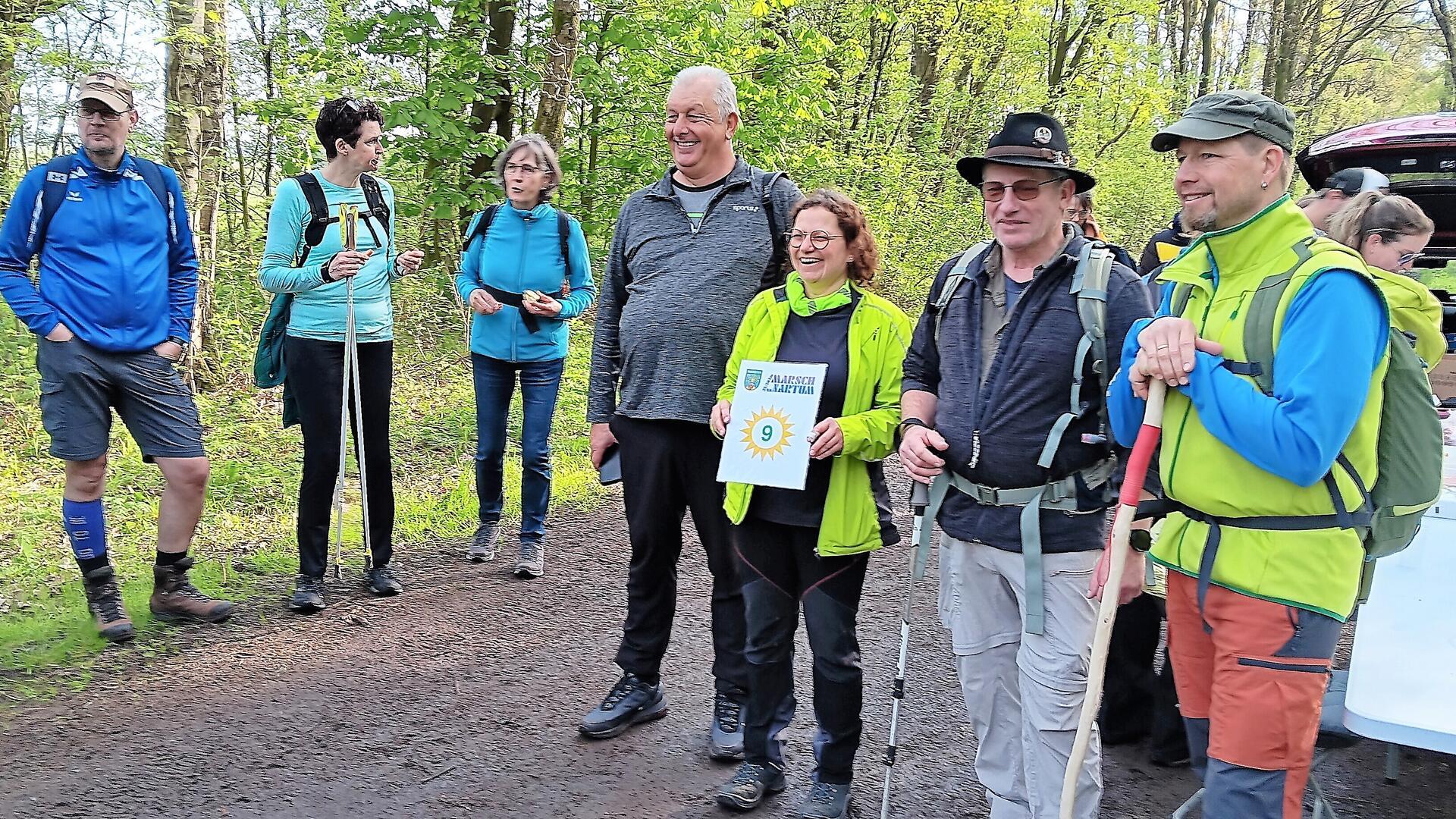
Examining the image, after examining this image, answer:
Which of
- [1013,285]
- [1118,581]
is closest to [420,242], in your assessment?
[1013,285]

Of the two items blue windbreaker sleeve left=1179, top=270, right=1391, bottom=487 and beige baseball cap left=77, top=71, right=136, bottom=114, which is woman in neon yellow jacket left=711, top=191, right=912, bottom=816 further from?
beige baseball cap left=77, top=71, right=136, bottom=114

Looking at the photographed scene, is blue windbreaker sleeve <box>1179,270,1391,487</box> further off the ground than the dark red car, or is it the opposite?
the dark red car

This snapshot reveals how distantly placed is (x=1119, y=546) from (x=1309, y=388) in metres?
0.56

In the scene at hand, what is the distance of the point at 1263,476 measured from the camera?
243 centimetres

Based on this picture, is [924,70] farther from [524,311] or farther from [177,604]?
[177,604]

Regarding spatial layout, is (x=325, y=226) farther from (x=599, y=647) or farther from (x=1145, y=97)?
(x=1145, y=97)

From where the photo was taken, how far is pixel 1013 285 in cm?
308

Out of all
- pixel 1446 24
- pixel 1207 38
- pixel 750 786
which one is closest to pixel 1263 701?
pixel 750 786

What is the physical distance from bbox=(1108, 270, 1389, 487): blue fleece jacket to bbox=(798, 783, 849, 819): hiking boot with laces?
73.9 inches

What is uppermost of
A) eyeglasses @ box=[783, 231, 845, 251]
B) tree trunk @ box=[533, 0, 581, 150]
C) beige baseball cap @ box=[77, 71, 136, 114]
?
tree trunk @ box=[533, 0, 581, 150]

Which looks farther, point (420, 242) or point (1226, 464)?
point (420, 242)

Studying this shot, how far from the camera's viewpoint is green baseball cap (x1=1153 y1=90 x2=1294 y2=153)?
8.05ft

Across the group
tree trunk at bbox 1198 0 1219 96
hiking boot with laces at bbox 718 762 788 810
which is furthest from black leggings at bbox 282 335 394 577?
tree trunk at bbox 1198 0 1219 96

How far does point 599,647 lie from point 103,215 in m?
3.12
